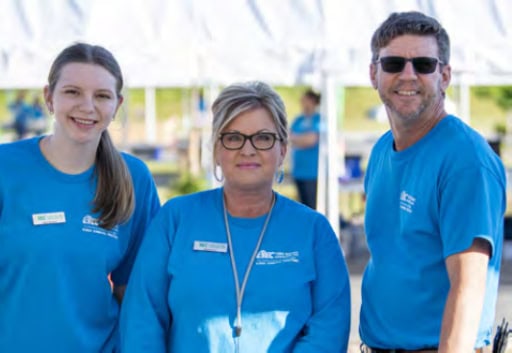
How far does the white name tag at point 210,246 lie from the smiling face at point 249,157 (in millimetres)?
210

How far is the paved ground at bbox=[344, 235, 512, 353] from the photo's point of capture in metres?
6.73

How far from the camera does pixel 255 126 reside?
9.51 ft

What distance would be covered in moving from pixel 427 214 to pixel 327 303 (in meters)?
0.47

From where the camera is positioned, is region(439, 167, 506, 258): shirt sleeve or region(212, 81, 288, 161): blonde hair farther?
region(212, 81, 288, 161): blonde hair

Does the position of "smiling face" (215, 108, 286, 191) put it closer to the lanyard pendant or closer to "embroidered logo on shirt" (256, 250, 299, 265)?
"embroidered logo on shirt" (256, 250, 299, 265)

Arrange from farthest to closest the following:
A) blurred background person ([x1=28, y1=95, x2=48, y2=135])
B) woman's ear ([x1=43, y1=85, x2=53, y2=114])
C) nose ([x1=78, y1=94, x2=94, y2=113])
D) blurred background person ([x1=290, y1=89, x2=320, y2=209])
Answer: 1. blurred background person ([x1=28, y1=95, x2=48, y2=135])
2. blurred background person ([x1=290, y1=89, x2=320, y2=209])
3. woman's ear ([x1=43, y1=85, x2=53, y2=114])
4. nose ([x1=78, y1=94, x2=94, y2=113])

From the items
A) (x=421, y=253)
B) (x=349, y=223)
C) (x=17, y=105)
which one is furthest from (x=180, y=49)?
(x=17, y=105)

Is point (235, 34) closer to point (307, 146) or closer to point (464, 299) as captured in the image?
point (307, 146)

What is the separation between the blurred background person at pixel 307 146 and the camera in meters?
10.5

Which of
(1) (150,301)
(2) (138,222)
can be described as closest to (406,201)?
(1) (150,301)

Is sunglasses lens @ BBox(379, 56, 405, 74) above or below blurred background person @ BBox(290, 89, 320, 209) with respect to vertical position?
above

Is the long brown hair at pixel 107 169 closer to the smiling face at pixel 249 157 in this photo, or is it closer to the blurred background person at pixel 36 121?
the smiling face at pixel 249 157

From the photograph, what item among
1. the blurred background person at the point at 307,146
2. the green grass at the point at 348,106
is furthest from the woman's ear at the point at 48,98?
the green grass at the point at 348,106

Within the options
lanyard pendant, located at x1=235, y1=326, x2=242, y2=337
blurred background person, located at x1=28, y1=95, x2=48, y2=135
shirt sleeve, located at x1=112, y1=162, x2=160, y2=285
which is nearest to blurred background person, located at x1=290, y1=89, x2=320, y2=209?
shirt sleeve, located at x1=112, y1=162, x2=160, y2=285
